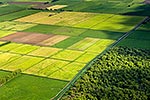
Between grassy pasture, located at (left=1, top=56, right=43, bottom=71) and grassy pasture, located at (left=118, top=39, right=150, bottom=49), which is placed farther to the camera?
grassy pasture, located at (left=118, top=39, right=150, bottom=49)

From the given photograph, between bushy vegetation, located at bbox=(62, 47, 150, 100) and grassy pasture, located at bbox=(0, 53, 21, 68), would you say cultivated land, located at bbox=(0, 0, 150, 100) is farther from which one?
bushy vegetation, located at bbox=(62, 47, 150, 100)

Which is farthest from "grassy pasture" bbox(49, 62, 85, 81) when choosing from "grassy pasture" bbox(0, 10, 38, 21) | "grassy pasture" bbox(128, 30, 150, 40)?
"grassy pasture" bbox(0, 10, 38, 21)

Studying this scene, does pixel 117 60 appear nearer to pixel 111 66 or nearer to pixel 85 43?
pixel 111 66

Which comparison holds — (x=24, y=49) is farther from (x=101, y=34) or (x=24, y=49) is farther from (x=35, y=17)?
(x=35, y=17)

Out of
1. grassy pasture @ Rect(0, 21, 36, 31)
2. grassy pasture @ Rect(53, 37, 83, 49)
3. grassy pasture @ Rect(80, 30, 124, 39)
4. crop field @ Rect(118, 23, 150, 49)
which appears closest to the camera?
crop field @ Rect(118, 23, 150, 49)

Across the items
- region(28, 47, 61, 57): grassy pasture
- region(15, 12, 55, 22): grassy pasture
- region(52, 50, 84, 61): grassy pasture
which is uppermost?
region(15, 12, 55, 22): grassy pasture

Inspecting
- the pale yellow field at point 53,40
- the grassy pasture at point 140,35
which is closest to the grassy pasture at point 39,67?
the pale yellow field at point 53,40
